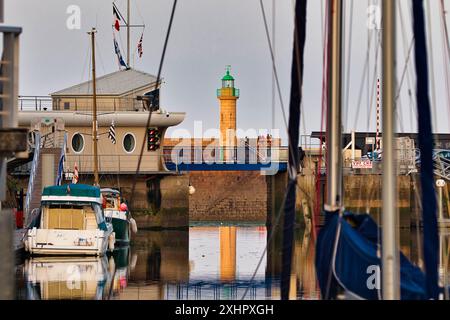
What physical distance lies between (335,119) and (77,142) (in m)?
50.3

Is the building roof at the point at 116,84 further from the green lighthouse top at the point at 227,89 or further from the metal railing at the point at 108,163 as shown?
the green lighthouse top at the point at 227,89

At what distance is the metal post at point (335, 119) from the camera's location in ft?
65.1

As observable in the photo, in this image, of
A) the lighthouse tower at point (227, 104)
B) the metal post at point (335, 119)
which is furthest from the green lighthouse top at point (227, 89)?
the metal post at point (335, 119)

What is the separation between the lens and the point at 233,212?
101 metres

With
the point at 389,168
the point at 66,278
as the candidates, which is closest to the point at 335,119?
the point at 389,168

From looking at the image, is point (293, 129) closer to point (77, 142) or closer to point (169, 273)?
point (169, 273)

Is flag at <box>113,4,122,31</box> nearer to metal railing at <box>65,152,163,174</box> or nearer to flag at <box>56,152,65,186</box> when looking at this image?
metal railing at <box>65,152,163,174</box>

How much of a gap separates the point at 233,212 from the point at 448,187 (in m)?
28.9

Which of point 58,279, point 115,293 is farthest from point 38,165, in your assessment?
point 115,293

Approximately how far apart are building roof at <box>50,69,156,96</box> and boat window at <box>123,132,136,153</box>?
299 centimetres

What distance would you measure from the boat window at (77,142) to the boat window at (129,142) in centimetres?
222

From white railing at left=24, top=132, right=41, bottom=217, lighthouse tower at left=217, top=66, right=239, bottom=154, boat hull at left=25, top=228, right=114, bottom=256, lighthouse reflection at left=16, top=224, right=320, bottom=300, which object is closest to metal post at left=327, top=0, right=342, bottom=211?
lighthouse reflection at left=16, top=224, right=320, bottom=300

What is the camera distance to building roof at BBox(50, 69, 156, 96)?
71500mm
